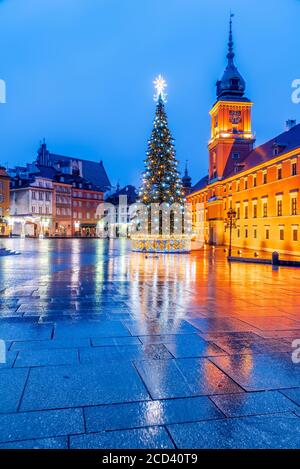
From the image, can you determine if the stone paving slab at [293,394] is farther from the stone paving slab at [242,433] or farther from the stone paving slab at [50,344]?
the stone paving slab at [50,344]

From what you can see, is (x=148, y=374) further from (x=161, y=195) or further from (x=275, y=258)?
(x=161, y=195)

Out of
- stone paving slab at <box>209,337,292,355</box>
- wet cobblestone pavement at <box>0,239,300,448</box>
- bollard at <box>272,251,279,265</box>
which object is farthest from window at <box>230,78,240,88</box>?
stone paving slab at <box>209,337,292,355</box>

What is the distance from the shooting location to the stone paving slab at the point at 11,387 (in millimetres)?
3826

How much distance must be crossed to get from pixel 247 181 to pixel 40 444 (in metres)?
46.7

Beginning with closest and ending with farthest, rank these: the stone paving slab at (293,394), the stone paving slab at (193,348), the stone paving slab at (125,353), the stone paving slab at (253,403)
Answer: the stone paving slab at (253,403) < the stone paving slab at (293,394) < the stone paving slab at (125,353) < the stone paving slab at (193,348)

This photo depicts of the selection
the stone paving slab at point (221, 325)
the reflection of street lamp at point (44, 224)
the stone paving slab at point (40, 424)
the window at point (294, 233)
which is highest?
the reflection of street lamp at point (44, 224)

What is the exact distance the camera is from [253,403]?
156 inches

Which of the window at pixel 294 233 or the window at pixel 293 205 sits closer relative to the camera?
the window at pixel 294 233

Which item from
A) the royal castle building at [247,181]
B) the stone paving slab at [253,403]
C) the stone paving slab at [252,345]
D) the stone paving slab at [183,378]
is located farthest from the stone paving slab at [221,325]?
the royal castle building at [247,181]

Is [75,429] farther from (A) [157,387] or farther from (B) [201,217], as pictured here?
(B) [201,217]

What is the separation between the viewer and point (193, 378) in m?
4.61

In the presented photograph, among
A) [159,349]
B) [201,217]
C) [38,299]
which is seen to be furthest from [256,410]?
[201,217]

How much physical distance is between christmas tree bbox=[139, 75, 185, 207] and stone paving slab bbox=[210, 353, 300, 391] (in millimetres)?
29188

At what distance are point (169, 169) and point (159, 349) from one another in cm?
2990
